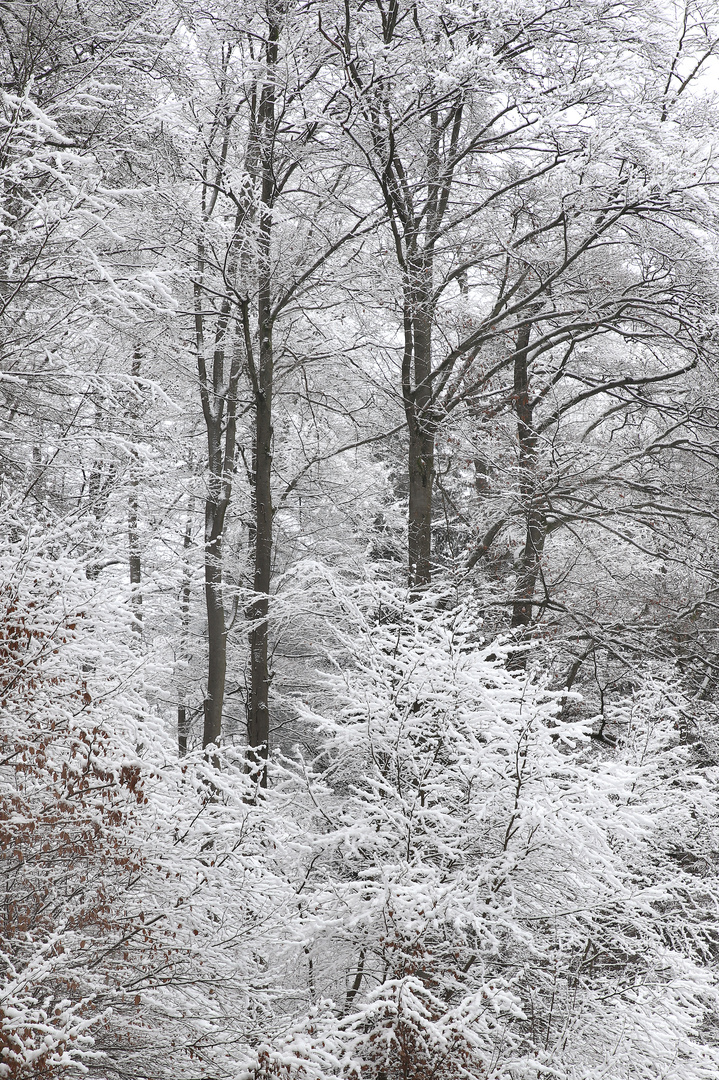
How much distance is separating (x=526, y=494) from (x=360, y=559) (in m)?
3.39

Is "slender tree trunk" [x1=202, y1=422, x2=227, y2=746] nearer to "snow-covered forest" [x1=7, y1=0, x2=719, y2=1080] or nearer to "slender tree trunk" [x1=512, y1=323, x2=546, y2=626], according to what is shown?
"snow-covered forest" [x1=7, y1=0, x2=719, y2=1080]

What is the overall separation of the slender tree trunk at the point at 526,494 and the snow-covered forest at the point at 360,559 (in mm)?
98

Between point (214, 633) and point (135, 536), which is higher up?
point (135, 536)

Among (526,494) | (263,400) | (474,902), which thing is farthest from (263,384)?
(474,902)

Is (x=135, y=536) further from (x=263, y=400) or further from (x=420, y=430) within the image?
(x=420, y=430)

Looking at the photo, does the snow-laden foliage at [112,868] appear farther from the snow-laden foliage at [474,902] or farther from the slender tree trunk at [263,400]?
the slender tree trunk at [263,400]

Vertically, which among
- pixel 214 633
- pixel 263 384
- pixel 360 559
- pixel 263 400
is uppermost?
pixel 263 384

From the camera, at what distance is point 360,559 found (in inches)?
461

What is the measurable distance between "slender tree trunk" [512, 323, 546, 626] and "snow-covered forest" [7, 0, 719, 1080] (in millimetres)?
98

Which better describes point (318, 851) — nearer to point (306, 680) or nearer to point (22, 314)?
point (22, 314)

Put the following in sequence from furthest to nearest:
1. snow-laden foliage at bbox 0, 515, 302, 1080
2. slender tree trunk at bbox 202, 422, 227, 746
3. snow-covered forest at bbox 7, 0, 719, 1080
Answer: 1. slender tree trunk at bbox 202, 422, 227, 746
2. snow-covered forest at bbox 7, 0, 719, 1080
3. snow-laden foliage at bbox 0, 515, 302, 1080

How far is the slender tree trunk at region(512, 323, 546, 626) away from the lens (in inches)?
367

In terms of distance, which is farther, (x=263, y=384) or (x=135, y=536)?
(x=135, y=536)

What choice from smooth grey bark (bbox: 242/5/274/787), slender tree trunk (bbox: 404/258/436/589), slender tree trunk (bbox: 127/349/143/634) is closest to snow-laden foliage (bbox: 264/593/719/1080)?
slender tree trunk (bbox: 127/349/143/634)
